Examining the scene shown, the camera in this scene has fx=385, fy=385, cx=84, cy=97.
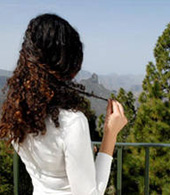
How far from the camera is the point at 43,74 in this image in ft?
2.78

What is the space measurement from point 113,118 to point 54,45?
224 mm

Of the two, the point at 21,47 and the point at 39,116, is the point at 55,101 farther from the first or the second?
the point at 21,47

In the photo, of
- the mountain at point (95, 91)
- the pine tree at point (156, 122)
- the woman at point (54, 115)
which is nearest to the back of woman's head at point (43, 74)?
the woman at point (54, 115)

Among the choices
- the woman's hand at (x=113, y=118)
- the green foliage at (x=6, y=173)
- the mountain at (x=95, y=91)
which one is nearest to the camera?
the woman's hand at (x=113, y=118)

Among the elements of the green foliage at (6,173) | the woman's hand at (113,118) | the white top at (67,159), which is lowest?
the green foliage at (6,173)

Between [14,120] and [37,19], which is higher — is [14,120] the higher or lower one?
the lower one

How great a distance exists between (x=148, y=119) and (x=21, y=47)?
9.35 metres

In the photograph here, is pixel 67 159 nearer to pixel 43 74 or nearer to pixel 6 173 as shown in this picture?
pixel 43 74

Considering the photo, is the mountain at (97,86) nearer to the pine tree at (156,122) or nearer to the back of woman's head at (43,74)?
the back of woman's head at (43,74)

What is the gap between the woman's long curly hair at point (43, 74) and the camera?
0.83 m

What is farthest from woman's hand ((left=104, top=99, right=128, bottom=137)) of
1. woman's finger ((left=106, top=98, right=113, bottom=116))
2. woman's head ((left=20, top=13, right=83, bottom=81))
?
woman's head ((left=20, top=13, right=83, bottom=81))

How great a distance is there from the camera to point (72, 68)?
859mm

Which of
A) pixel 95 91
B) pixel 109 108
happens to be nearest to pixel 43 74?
pixel 109 108

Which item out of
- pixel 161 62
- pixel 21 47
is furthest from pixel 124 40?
pixel 21 47
